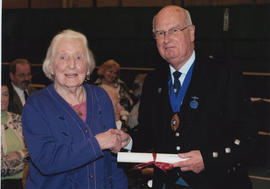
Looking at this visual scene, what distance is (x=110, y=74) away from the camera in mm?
6137

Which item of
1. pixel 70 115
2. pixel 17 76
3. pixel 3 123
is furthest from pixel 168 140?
pixel 17 76

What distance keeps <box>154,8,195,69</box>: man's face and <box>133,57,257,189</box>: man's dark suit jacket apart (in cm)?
14

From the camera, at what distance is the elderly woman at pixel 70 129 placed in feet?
6.27

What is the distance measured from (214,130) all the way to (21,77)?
→ 139 inches

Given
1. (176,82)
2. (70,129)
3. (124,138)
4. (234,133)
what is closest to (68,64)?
(70,129)

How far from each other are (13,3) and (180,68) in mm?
8594

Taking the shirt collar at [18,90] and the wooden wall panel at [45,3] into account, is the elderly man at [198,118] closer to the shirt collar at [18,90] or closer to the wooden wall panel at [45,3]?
the shirt collar at [18,90]

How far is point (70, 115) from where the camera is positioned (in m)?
2.04

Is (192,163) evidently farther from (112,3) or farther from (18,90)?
(112,3)

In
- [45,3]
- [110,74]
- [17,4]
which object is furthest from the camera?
[45,3]

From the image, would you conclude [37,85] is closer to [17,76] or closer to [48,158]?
[17,76]

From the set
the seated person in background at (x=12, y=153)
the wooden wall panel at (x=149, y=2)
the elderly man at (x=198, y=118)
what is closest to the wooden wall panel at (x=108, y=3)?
the wooden wall panel at (x=149, y=2)

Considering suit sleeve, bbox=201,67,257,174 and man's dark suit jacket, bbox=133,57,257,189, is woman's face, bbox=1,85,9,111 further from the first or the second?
suit sleeve, bbox=201,67,257,174

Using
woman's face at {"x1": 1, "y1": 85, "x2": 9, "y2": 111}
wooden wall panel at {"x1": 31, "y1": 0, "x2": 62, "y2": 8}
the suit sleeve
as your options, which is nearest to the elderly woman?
the suit sleeve
